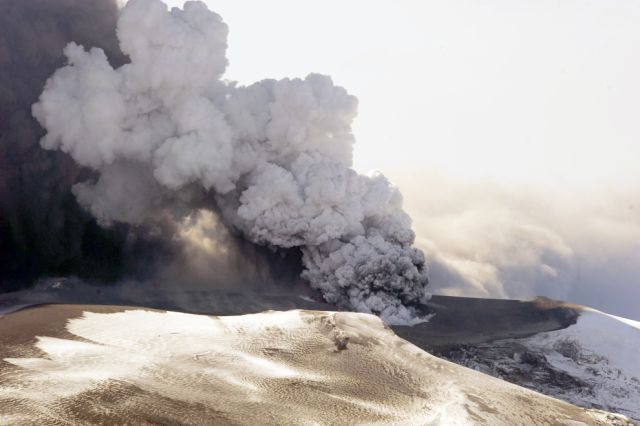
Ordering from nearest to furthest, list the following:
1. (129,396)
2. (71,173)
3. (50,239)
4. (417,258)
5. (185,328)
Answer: (129,396), (185,328), (50,239), (71,173), (417,258)

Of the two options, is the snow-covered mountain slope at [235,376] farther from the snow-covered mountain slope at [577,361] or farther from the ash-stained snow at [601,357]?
the ash-stained snow at [601,357]

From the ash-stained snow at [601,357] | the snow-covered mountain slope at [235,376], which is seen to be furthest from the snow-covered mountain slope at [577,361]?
the snow-covered mountain slope at [235,376]

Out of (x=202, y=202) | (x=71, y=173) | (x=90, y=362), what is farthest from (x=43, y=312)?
(x=202, y=202)

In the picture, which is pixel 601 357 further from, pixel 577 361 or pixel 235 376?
pixel 235 376

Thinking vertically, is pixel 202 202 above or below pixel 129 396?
above

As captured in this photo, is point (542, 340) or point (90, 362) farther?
point (542, 340)

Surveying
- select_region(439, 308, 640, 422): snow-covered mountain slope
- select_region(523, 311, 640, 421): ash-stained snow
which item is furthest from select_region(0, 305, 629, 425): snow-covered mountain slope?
select_region(523, 311, 640, 421): ash-stained snow

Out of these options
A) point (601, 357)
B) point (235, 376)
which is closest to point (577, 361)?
point (601, 357)

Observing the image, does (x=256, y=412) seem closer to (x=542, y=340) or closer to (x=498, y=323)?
(x=542, y=340)

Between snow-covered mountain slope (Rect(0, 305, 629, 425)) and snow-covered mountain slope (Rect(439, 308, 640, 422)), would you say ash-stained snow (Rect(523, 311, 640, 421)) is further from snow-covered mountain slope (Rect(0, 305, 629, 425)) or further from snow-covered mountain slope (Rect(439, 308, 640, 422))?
snow-covered mountain slope (Rect(0, 305, 629, 425))
